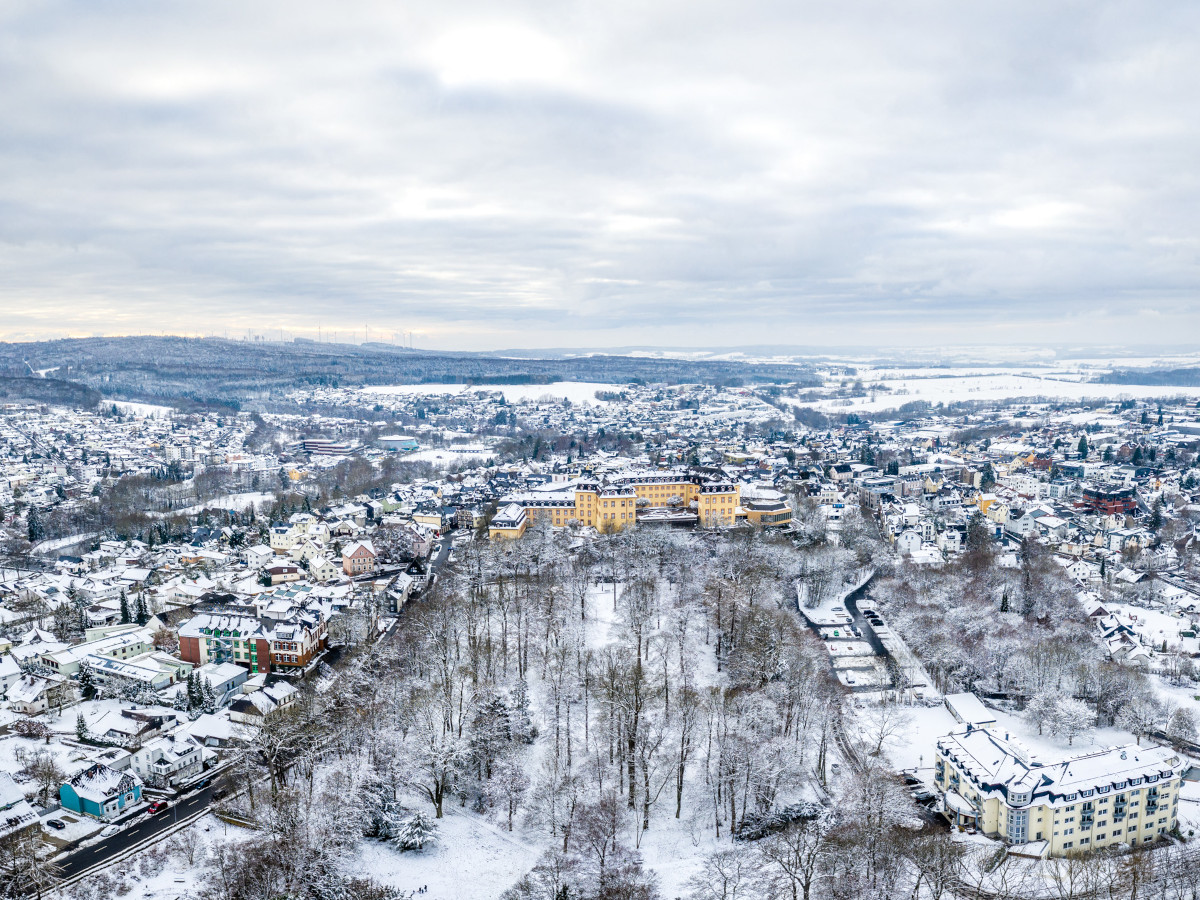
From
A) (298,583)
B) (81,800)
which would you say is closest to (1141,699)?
(81,800)

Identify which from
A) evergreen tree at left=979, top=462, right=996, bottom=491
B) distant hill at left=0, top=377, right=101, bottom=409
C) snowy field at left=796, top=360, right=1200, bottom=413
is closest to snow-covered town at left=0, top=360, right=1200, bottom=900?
evergreen tree at left=979, top=462, right=996, bottom=491

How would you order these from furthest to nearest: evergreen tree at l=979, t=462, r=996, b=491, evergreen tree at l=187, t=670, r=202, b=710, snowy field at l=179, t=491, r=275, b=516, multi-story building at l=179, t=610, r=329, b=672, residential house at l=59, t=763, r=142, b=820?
evergreen tree at l=979, t=462, r=996, b=491, snowy field at l=179, t=491, r=275, b=516, multi-story building at l=179, t=610, r=329, b=672, evergreen tree at l=187, t=670, r=202, b=710, residential house at l=59, t=763, r=142, b=820

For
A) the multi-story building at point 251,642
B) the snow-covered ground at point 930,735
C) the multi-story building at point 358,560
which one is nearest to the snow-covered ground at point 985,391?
the multi-story building at point 358,560

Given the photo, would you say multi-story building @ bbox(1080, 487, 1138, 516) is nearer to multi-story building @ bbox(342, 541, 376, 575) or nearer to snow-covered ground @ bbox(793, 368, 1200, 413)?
multi-story building @ bbox(342, 541, 376, 575)

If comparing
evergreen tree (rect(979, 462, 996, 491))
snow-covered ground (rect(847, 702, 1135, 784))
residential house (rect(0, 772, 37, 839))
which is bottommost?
residential house (rect(0, 772, 37, 839))

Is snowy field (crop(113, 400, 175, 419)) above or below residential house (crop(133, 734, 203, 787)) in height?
above

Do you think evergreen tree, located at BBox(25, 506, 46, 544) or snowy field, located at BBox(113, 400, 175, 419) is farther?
snowy field, located at BBox(113, 400, 175, 419)

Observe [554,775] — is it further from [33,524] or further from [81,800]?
[33,524]
